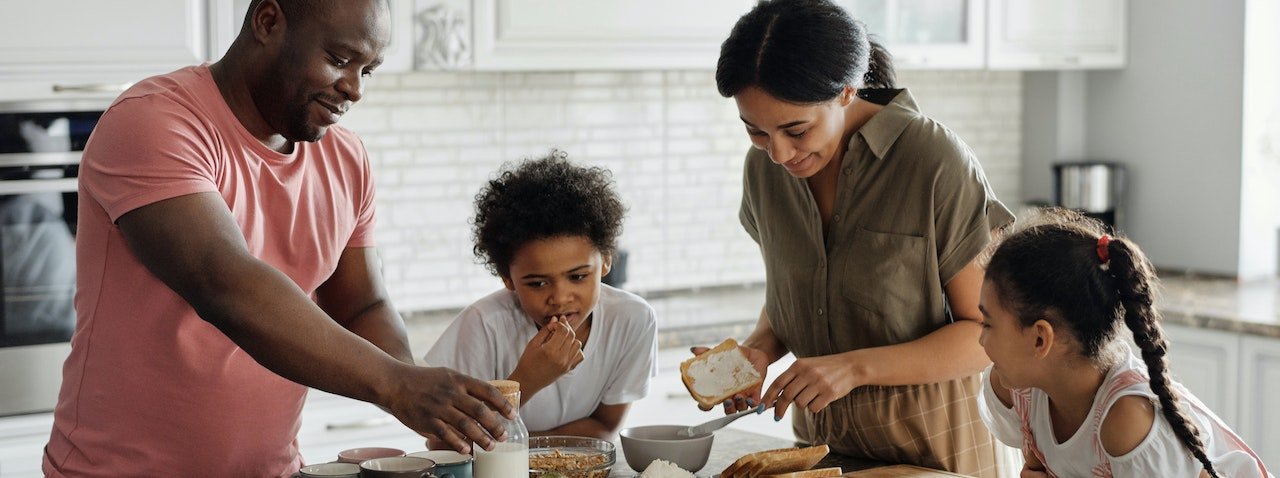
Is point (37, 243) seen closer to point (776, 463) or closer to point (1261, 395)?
point (776, 463)

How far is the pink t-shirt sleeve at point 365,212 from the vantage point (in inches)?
76.3

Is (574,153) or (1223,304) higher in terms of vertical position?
(574,153)

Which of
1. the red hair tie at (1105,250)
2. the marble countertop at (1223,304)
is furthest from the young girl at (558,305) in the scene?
the marble countertop at (1223,304)

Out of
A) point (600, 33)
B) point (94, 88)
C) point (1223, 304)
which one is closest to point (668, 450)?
point (94, 88)

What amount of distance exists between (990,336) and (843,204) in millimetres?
324

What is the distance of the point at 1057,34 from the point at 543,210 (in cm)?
260

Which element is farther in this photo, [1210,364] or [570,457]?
[1210,364]

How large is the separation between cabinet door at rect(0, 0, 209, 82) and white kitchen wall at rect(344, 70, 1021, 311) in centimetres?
67

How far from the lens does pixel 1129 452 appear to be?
184 cm

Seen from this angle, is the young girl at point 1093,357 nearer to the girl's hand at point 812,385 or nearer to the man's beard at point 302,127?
the girl's hand at point 812,385

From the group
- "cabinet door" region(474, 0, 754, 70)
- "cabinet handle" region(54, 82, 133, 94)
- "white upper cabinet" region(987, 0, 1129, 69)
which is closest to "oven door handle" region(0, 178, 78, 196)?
"cabinet handle" region(54, 82, 133, 94)

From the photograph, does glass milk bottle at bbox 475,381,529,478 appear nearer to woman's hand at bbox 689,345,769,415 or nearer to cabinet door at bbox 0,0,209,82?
woman's hand at bbox 689,345,769,415

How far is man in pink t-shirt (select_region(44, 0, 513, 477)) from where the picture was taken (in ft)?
4.76

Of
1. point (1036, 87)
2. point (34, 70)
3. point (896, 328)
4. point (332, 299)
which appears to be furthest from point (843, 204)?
point (1036, 87)
